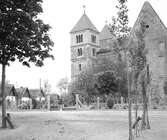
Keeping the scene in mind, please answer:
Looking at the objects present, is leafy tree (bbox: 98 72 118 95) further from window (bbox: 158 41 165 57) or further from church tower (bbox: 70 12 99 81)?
church tower (bbox: 70 12 99 81)

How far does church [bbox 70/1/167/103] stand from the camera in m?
Answer: 55.5

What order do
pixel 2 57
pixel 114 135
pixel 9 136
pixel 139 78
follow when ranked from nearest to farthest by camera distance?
pixel 114 135, pixel 9 136, pixel 139 78, pixel 2 57

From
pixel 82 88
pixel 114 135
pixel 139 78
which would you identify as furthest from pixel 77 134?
pixel 82 88

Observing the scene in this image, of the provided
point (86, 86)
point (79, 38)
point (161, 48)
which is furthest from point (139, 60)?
point (79, 38)

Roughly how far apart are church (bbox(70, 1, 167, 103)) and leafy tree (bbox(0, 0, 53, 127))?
4868 mm

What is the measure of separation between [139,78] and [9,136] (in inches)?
343

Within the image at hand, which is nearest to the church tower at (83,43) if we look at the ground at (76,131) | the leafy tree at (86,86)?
the leafy tree at (86,86)

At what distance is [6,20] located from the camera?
70.4ft

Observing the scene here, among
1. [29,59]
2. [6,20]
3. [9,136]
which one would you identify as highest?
[6,20]

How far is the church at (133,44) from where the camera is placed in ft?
182

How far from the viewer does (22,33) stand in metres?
22.0

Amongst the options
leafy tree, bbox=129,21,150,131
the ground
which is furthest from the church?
the ground

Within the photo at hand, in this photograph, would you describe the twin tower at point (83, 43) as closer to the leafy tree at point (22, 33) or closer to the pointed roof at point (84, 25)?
the pointed roof at point (84, 25)

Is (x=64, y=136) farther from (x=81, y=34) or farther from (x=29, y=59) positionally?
(x=81, y=34)
